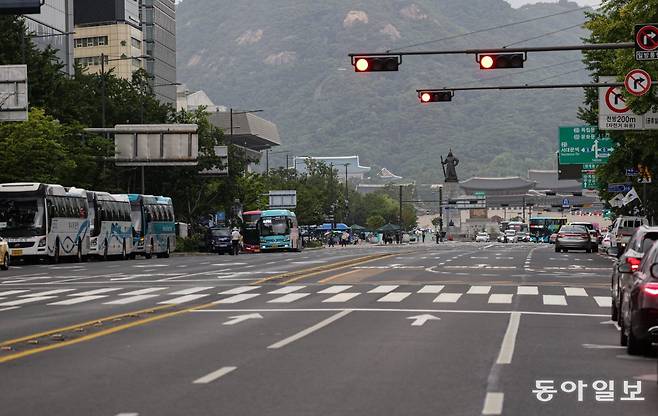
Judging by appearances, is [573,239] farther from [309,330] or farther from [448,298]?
[309,330]

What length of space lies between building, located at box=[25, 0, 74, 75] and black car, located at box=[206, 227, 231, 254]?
26.3m

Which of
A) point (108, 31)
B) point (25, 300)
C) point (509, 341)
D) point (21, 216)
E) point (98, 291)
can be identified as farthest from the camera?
point (108, 31)

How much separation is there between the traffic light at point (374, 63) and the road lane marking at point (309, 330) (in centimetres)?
1076

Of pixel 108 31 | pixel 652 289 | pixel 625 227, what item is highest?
pixel 108 31

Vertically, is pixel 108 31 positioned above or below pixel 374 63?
above

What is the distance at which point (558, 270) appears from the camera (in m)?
45.2

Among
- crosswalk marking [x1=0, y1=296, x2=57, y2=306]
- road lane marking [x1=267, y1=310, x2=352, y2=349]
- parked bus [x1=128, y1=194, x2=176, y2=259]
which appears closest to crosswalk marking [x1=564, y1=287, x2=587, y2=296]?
road lane marking [x1=267, y1=310, x2=352, y2=349]

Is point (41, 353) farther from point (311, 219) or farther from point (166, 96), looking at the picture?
point (166, 96)

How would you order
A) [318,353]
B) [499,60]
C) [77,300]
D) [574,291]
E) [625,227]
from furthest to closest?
[625,227] → [499,60] → [574,291] → [77,300] → [318,353]

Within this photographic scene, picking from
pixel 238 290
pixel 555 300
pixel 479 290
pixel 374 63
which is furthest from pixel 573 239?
pixel 555 300

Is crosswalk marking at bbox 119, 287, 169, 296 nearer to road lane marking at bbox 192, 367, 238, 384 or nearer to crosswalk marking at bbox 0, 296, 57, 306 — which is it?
crosswalk marking at bbox 0, 296, 57, 306

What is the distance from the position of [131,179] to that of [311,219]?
68076 mm

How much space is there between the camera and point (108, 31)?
535 ft

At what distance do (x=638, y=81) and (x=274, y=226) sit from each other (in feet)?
180
